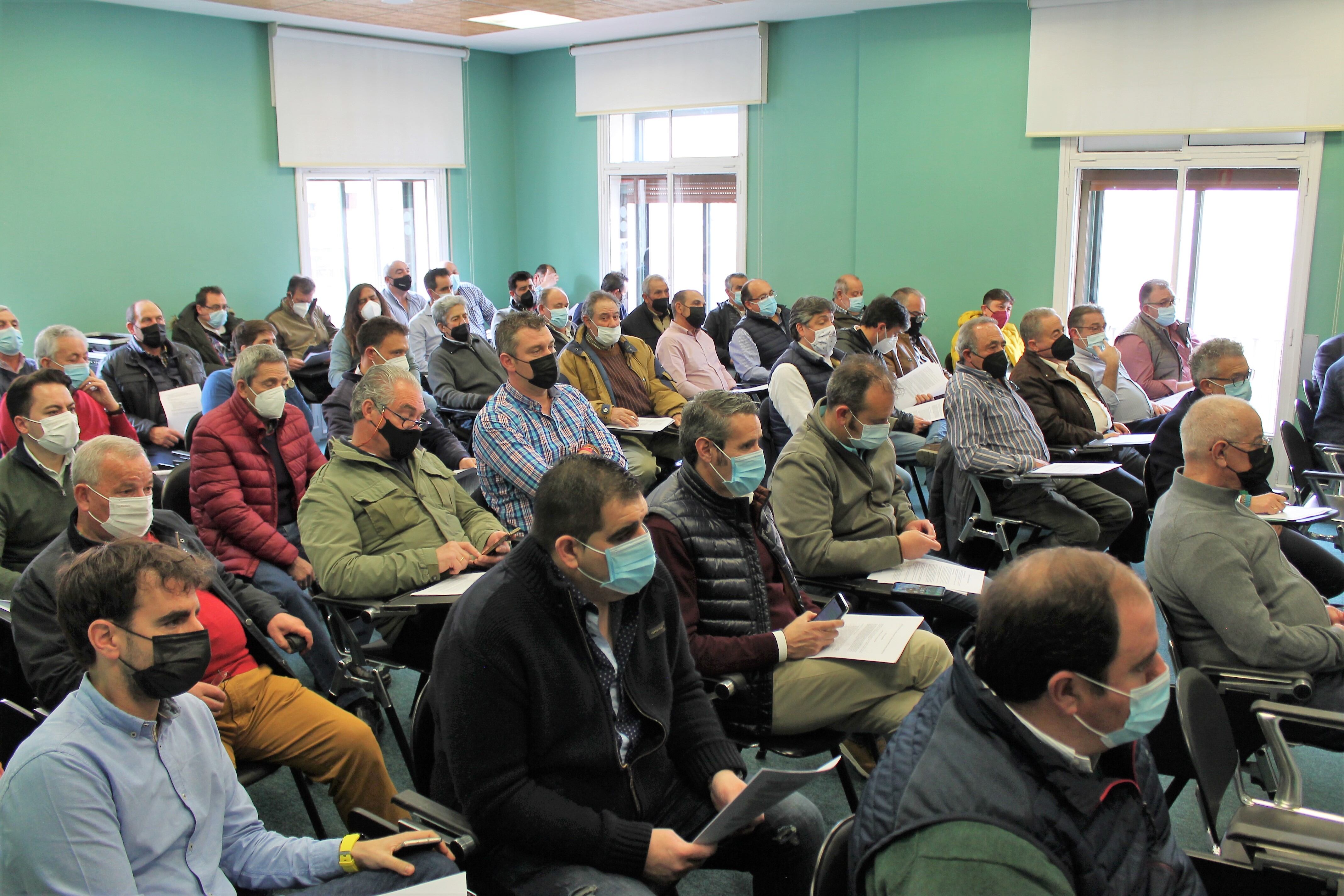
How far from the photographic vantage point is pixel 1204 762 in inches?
78.7

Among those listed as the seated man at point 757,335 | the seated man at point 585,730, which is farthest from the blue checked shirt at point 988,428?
the seated man at point 757,335

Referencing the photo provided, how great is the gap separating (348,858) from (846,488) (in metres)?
1.90

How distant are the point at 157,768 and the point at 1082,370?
5237 mm

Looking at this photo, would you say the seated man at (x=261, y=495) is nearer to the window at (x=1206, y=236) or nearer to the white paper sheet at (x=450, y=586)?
the white paper sheet at (x=450, y=586)

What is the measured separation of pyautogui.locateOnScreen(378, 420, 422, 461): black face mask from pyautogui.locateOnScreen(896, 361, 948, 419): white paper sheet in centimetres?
347

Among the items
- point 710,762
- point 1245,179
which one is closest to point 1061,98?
point 1245,179

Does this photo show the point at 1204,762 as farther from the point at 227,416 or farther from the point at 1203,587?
the point at 227,416

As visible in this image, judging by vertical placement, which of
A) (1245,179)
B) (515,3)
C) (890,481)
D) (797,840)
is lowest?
(797,840)

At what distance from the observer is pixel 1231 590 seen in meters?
2.53

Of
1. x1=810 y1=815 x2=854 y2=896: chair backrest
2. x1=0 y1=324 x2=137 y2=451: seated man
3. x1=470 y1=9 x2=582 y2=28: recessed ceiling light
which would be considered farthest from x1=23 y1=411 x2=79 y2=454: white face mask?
x1=470 y1=9 x2=582 y2=28: recessed ceiling light

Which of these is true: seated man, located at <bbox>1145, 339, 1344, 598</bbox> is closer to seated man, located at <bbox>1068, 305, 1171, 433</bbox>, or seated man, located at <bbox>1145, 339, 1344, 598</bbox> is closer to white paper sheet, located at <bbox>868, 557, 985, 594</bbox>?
white paper sheet, located at <bbox>868, 557, 985, 594</bbox>

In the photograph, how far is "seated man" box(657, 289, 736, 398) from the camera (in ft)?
21.8

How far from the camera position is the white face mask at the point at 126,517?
8.45 ft

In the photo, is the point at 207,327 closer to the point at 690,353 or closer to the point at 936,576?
the point at 690,353
